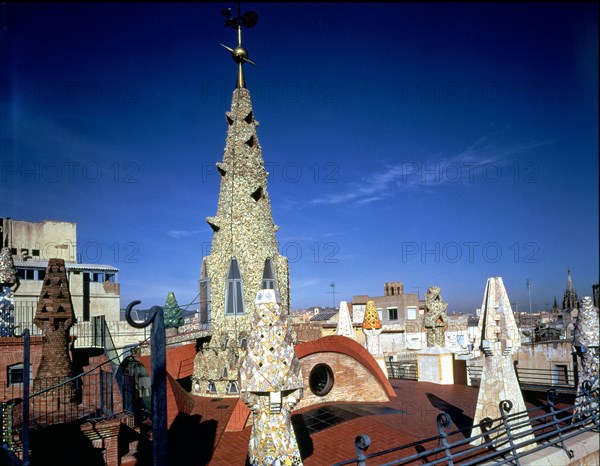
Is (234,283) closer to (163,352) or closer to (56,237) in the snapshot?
(163,352)

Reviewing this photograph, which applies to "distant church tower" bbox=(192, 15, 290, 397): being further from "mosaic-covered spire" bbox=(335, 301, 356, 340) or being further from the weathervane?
"mosaic-covered spire" bbox=(335, 301, 356, 340)

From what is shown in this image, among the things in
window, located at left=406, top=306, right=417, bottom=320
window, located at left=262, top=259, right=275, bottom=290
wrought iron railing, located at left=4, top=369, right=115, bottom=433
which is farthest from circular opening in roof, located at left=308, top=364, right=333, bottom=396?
window, located at left=406, top=306, right=417, bottom=320

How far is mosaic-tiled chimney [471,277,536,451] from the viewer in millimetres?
8625

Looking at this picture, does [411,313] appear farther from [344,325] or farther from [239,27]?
[239,27]

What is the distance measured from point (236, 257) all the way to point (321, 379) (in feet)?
15.9

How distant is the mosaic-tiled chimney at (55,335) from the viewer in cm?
1032

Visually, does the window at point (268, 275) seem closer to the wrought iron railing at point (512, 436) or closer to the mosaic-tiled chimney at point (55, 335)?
the mosaic-tiled chimney at point (55, 335)

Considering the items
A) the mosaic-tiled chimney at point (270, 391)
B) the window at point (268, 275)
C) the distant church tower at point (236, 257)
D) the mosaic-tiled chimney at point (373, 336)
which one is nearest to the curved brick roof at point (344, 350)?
the distant church tower at point (236, 257)

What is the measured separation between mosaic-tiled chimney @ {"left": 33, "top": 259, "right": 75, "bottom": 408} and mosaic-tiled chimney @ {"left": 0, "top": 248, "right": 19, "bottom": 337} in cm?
297

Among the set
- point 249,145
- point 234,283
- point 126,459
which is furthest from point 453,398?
point 249,145

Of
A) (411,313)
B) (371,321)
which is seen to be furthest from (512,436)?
(411,313)

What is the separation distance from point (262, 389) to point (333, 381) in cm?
718

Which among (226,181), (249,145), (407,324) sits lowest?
(407,324)

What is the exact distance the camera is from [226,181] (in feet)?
49.2
